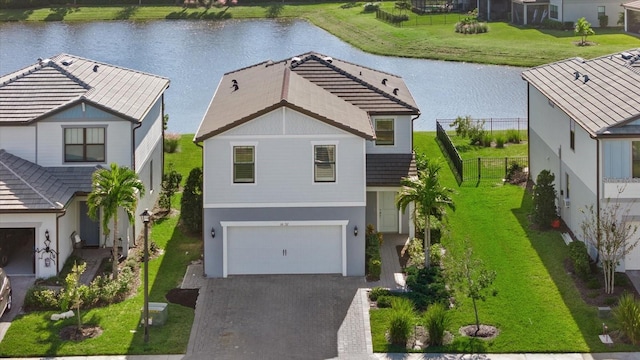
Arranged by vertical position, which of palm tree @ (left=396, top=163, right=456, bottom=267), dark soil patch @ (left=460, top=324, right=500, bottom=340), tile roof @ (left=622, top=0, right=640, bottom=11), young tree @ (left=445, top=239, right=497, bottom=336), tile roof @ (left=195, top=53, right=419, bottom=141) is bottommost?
dark soil patch @ (left=460, top=324, right=500, bottom=340)

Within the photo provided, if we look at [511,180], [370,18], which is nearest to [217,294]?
[511,180]

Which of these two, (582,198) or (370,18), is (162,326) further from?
(370,18)

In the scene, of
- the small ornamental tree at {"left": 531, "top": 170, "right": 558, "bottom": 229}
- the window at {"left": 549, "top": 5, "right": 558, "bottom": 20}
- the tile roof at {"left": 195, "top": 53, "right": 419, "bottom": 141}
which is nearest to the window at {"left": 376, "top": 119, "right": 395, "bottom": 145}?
the tile roof at {"left": 195, "top": 53, "right": 419, "bottom": 141}

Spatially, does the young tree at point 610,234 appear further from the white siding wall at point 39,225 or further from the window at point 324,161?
the white siding wall at point 39,225

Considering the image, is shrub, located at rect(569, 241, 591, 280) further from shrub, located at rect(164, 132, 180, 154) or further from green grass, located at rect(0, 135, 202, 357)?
shrub, located at rect(164, 132, 180, 154)

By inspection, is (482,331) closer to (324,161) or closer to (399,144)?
(324,161)

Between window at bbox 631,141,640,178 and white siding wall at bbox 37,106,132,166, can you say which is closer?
window at bbox 631,141,640,178
